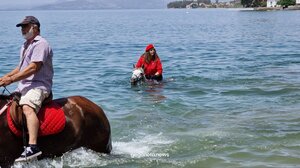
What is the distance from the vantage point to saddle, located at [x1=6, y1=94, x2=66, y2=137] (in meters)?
7.48

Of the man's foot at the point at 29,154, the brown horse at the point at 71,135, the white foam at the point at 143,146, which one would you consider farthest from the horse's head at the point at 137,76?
the man's foot at the point at 29,154

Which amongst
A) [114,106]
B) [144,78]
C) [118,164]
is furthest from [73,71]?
[118,164]

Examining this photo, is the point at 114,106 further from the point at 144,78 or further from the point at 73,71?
the point at 73,71

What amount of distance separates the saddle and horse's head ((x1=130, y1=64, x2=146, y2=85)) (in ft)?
29.7

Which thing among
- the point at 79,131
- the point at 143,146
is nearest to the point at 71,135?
the point at 79,131

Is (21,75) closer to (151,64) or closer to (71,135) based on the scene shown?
(71,135)

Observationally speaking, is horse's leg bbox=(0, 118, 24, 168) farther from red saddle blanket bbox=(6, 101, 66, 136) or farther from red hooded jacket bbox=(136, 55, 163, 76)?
red hooded jacket bbox=(136, 55, 163, 76)

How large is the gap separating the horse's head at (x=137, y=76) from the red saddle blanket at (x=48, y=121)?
9.18 metres

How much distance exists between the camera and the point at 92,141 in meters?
8.40

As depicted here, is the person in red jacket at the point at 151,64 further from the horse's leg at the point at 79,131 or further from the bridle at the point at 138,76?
the horse's leg at the point at 79,131

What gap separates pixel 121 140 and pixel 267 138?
2.71m

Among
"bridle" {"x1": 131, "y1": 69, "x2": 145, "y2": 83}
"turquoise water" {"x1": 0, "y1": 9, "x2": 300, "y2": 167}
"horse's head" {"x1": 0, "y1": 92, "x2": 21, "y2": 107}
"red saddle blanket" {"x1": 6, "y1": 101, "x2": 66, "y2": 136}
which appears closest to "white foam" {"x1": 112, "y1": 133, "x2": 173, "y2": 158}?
"turquoise water" {"x1": 0, "y1": 9, "x2": 300, "y2": 167}

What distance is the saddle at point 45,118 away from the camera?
7.48m

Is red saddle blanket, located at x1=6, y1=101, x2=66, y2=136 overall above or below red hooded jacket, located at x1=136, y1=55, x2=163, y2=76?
above
